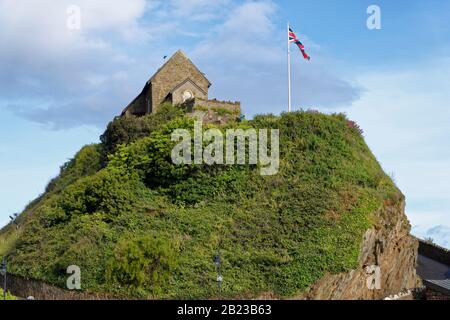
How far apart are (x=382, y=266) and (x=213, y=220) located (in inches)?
344

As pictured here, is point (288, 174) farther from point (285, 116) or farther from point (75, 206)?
point (75, 206)

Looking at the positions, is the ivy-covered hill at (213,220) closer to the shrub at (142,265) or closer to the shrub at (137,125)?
the shrub at (142,265)

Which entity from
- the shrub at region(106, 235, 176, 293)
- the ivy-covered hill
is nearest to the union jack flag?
the ivy-covered hill

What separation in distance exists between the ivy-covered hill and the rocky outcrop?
514 millimetres

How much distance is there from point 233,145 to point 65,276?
478 inches

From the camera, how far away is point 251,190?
39375 mm

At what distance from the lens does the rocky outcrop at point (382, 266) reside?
33.2 meters

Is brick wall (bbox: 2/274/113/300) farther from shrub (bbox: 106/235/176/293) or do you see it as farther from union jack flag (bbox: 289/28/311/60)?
union jack flag (bbox: 289/28/311/60)

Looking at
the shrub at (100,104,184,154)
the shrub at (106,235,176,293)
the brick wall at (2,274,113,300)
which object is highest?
the shrub at (100,104,184,154)

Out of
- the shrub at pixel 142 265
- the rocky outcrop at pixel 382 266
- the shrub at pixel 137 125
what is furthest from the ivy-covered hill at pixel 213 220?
the shrub at pixel 137 125

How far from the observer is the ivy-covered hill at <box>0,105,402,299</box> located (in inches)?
1314
